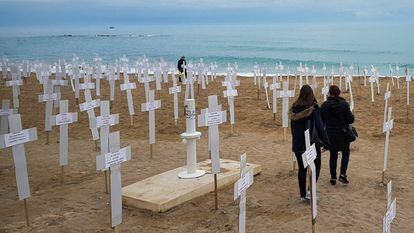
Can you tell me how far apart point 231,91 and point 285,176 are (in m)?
3.79

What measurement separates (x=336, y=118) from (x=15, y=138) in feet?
15.0

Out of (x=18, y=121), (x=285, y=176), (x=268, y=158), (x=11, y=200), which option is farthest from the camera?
(x=268, y=158)

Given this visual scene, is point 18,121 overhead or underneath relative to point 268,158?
overhead

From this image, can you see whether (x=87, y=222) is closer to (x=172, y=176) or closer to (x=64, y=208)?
(x=64, y=208)

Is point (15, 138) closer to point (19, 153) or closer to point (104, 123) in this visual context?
point (19, 153)

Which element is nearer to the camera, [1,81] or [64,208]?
[64,208]

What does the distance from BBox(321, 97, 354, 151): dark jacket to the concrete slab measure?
1615 mm

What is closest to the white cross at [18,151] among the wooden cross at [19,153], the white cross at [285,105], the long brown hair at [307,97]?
the wooden cross at [19,153]

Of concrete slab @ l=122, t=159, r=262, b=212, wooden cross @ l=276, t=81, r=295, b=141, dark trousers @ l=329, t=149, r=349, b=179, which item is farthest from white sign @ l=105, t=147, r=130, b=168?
wooden cross @ l=276, t=81, r=295, b=141

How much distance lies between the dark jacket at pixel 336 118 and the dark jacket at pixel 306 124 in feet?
2.33

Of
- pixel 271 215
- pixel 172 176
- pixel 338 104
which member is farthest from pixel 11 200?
pixel 338 104

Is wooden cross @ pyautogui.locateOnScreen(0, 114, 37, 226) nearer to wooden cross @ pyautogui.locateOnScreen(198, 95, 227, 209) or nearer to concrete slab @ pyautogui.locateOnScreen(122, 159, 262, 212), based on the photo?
concrete slab @ pyautogui.locateOnScreen(122, 159, 262, 212)

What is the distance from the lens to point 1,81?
25.0 meters

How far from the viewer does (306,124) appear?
21.7 ft
